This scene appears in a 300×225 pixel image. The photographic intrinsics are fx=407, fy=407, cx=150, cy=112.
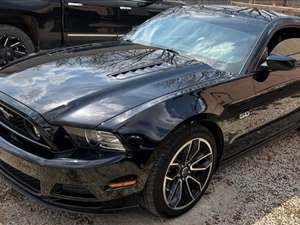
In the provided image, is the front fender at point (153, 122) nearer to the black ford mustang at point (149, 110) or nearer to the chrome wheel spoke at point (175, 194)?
the black ford mustang at point (149, 110)

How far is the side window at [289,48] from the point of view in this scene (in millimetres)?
3930

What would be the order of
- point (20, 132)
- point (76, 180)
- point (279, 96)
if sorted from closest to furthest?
point (76, 180) → point (20, 132) → point (279, 96)

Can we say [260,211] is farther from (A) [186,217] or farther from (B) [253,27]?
(B) [253,27]

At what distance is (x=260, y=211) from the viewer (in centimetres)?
325

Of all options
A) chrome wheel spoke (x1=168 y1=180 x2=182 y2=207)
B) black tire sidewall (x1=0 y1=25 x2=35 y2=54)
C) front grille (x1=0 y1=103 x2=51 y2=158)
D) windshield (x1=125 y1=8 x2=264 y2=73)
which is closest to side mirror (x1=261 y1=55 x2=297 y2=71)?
windshield (x1=125 y1=8 x2=264 y2=73)

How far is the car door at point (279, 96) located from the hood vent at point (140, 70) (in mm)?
829

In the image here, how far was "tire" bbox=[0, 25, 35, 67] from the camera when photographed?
5.55 m

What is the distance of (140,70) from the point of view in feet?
10.7

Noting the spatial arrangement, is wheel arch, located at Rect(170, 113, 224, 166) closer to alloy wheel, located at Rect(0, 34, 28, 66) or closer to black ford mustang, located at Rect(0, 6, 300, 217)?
black ford mustang, located at Rect(0, 6, 300, 217)

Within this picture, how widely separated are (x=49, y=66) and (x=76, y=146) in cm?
107

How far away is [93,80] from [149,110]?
603 millimetres

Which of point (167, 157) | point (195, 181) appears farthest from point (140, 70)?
point (195, 181)

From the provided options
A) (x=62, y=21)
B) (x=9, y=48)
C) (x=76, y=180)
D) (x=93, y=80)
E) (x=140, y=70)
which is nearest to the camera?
(x=76, y=180)

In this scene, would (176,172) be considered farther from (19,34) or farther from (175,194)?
(19,34)
